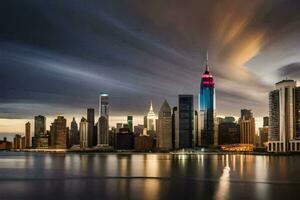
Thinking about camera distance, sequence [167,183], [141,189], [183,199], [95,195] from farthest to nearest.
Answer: [167,183] → [141,189] → [95,195] → [183,199]

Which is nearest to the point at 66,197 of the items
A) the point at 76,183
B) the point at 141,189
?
the point at 141,189

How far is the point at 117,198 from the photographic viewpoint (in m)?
79.0

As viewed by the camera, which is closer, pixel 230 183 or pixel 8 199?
pixel 8 199

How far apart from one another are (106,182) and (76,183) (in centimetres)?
698

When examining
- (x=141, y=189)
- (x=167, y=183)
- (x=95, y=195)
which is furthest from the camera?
(x=167, y=183)

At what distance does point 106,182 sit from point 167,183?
568 inches

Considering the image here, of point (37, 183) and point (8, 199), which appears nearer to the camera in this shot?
point (8, 199)

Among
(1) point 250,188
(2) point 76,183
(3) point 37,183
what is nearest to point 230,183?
(1) point 250,188

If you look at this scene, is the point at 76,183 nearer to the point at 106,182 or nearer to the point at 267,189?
the point at 106,182

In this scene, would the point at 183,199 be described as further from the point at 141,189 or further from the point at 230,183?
the point at 230,183

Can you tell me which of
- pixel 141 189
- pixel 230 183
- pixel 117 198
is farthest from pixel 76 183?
pixel 230 183

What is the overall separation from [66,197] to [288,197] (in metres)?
38.9

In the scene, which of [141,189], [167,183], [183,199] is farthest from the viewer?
[167,183]

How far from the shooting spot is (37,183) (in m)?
107
